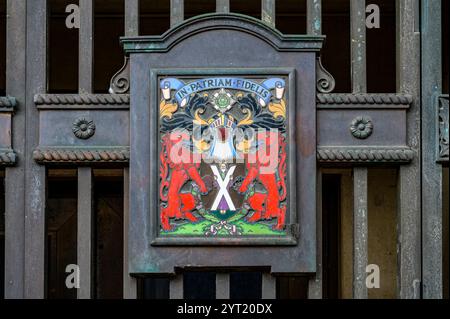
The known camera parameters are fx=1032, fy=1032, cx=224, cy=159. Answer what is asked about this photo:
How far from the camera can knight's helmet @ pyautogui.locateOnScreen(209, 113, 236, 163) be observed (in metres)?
9.97

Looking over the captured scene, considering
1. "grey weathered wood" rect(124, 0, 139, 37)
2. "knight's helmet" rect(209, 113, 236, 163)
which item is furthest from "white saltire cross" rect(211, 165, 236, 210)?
"grey weathered wood" rect(124, 0, 139, 37)

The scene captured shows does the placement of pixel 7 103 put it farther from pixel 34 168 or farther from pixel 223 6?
pixel 223 6

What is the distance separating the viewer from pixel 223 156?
9.97 meters

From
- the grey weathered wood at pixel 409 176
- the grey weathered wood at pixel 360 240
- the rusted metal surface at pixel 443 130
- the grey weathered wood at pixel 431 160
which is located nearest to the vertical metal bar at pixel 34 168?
the grey weathered wood at pixel 360 240

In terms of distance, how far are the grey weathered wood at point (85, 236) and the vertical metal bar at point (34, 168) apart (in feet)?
1.19

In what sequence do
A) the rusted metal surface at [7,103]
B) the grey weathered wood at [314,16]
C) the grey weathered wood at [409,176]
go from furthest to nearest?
the grey weathered wood at [314,16]
the rusted metal surface at [7,103]
the grey weathered wood at [409,176]

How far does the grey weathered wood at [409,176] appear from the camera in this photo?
32.8 feet

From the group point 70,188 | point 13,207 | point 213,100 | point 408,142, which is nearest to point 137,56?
point 213,100

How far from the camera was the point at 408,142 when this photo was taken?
10133mm

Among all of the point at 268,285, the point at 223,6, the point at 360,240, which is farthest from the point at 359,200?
the point at 223,6

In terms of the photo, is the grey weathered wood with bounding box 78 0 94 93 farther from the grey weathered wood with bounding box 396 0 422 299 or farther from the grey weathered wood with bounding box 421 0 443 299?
the grey weathered wood with bounding box 421 0 443 299

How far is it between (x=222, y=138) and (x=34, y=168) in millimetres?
1874

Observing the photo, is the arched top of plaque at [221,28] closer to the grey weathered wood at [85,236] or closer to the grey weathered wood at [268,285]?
the grey weathered wood at [85,236]
